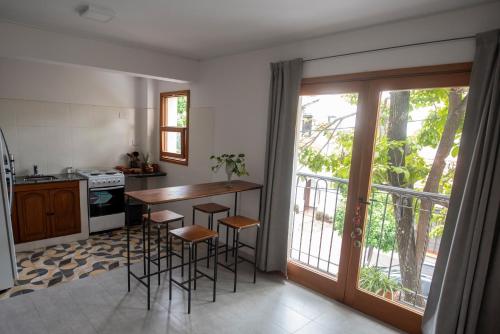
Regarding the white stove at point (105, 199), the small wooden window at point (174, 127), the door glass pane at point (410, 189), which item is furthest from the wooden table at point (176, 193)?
the white stove at point (105, 199)

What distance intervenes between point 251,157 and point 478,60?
2.22 metres

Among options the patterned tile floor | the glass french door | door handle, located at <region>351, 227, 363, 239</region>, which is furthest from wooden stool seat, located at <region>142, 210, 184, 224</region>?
door handle, located at <region>351, 227, 363, 239</region>

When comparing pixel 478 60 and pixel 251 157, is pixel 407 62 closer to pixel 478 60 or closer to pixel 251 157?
pixel 478 60

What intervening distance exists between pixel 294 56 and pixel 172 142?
2.52 m

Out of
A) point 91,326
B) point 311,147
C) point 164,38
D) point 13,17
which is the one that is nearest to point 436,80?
point 311,147

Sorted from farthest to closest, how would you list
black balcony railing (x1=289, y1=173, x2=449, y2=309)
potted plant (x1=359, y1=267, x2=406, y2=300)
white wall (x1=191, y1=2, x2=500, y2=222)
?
potted plant (x1=359, y1=267, x2=406, y2=300) → black balcony railing (x1=289, y1=173, x2=449, y2=309) → white wall (x1=191, y1=2, x2=500, y2=222)

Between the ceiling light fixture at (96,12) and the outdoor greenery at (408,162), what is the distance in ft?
7.14

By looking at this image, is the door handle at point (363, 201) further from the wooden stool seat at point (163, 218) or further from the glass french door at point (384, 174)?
the wooden stool seat at point (163, 218)

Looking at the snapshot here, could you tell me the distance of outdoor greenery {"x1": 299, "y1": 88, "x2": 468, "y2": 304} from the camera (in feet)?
7.57

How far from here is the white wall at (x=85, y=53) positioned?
108 inches

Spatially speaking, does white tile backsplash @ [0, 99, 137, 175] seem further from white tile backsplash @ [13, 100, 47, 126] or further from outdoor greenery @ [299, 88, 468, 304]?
outdoor greenery @ [299, 88, 468, 304]

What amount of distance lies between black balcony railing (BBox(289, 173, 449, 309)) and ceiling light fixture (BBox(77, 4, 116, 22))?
233cm

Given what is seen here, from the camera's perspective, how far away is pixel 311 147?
317 cm

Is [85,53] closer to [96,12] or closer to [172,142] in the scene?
[96,12]
